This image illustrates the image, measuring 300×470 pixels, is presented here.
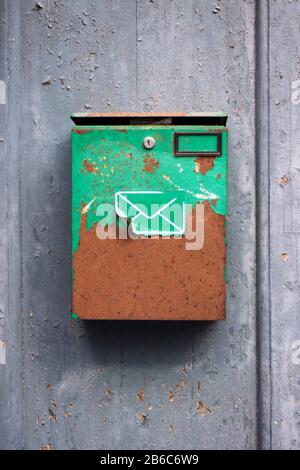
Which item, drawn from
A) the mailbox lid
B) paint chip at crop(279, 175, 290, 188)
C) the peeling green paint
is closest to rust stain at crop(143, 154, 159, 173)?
the peeling green paint

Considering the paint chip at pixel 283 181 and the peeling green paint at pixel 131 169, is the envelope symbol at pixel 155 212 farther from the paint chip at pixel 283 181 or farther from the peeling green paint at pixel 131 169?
the paint chip at pixel 283 181

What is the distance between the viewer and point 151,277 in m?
1.22

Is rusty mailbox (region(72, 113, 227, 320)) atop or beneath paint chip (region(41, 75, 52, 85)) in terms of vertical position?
beneath

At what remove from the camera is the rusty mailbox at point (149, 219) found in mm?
1209

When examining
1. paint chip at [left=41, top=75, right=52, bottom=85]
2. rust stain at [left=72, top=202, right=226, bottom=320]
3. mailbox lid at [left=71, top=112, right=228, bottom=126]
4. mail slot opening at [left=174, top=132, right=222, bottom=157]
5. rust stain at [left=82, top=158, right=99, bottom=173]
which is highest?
paint chip at [left=41, top=75, right=52, bottom=85]

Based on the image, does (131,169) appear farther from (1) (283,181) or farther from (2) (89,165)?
(1) (283,181)

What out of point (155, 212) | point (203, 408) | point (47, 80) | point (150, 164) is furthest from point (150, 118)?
point (203, 408)

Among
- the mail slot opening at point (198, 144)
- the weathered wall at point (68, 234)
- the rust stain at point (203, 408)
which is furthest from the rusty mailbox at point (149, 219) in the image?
the rust stain at point (203, 408)

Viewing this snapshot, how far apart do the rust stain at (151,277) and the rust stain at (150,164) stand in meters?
0.17

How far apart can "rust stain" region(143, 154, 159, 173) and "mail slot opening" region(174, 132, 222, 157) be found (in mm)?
62

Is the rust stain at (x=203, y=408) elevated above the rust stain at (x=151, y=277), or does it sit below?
below

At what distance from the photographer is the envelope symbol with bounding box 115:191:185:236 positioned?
1207 millimetres

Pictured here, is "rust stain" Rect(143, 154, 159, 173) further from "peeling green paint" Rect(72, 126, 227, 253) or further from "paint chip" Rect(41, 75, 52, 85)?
"paint chip" Rect(41, 75, 52, 85)
